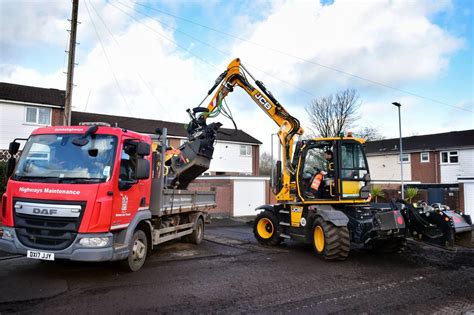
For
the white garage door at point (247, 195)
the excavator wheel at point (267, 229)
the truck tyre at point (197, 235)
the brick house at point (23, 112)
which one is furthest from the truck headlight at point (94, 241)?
the brick house at point (23, 112)

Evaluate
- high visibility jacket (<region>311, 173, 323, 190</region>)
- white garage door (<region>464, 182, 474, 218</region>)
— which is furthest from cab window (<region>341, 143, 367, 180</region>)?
white garage door (<region>464, 182, 474, 218</region>)

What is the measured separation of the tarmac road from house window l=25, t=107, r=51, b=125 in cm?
1948

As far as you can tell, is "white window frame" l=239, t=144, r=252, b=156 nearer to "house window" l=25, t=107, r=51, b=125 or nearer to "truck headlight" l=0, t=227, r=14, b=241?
"house window" l=25, t=107, r=51, b=125

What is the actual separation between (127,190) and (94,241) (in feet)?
3.56

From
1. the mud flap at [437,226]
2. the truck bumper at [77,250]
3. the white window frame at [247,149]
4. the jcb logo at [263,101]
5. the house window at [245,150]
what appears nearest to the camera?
the truck bumper at [77,250]

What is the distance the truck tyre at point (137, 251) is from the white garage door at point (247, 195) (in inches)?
589

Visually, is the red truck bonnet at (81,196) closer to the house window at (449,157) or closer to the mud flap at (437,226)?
the mud flap at (437,226)

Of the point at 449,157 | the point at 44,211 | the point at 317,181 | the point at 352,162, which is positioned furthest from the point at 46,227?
the point at 449,157

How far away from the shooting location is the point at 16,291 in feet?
19.0

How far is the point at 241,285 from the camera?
6.64 metres

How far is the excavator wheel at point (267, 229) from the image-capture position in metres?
11.2

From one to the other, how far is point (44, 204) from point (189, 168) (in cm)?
423

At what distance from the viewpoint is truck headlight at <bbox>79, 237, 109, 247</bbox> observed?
19.7 feet

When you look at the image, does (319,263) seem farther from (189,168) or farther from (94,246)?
(94,246)
